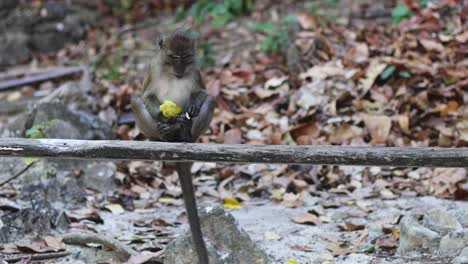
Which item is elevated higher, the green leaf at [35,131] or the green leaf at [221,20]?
the green leaf at [221,20]

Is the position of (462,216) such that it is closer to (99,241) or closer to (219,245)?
(219,245)

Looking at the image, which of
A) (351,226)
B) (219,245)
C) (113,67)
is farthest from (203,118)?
(113,67)

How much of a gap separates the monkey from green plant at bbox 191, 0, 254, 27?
14.9 ft

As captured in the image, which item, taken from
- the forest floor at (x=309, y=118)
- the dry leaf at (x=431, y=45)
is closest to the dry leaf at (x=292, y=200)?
the forest floor at (x=309, y=118)

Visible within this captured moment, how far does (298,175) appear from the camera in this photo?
6.36m

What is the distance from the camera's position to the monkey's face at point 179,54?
4820 mm

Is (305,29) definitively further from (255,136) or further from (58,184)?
(58,184)

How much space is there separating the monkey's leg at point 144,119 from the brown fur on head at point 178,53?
0.30m

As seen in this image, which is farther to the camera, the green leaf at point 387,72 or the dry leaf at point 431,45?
the dry leaf at point 431,45

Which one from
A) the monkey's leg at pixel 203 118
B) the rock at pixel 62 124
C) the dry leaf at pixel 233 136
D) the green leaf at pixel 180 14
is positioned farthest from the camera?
the green leaf at pixel 180 14

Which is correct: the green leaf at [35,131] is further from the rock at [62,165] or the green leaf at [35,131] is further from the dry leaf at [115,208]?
the dry leaf at [115,208]

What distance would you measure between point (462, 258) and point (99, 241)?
7.26 feet

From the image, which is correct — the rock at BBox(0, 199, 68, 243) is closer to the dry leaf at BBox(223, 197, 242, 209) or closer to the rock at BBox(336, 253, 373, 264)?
the dry leaf at BBox(223, 197, 242, 209)

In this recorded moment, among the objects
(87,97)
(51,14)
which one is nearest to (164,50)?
(87,97)
